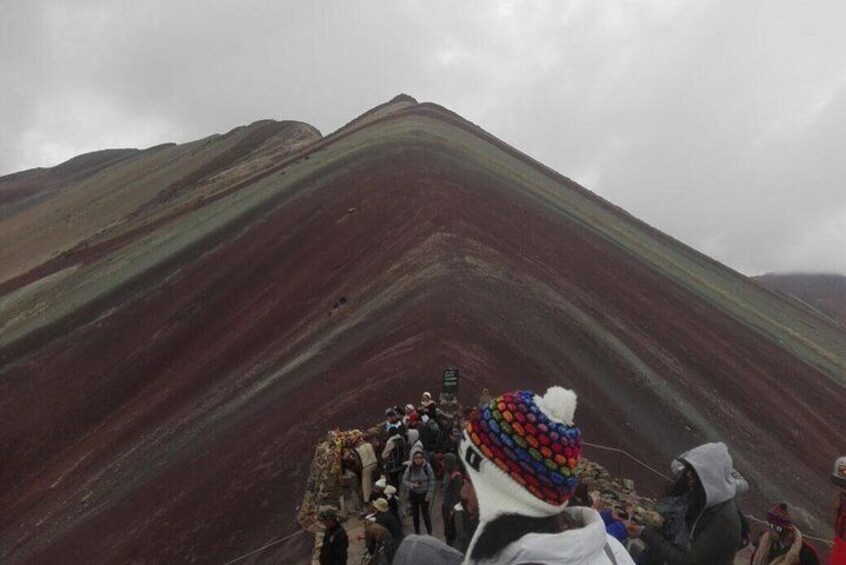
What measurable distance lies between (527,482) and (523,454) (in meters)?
0.11

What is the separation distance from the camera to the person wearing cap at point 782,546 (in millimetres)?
7086

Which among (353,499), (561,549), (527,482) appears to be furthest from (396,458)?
(561,549)

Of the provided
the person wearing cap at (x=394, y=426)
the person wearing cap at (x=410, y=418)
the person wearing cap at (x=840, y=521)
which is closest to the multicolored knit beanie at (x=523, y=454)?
the person wearing cap at (x=840, y=521)

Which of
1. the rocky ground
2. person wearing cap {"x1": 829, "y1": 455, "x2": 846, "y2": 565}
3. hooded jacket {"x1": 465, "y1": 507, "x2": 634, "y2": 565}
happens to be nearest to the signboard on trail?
the rocky ground

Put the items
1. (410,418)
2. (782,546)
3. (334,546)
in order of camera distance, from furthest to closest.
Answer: (410,418), (334,546), (782,546)

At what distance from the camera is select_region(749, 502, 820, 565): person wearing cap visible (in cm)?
709

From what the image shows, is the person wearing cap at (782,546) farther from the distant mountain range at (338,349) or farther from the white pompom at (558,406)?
the distant mountain range at (338,349)

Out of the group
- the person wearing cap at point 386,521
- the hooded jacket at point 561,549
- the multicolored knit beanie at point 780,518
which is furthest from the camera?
the person wearing cap at point 386,521

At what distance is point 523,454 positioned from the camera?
2721 mm

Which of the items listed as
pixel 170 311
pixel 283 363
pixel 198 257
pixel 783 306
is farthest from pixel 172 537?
pixel 783 306

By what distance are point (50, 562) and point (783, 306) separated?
5517cm

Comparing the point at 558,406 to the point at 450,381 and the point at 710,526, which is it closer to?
the point at 710,526

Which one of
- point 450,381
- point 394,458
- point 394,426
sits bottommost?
point 394,458

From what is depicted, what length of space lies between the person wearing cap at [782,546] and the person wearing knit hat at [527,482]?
5611 millimetres
